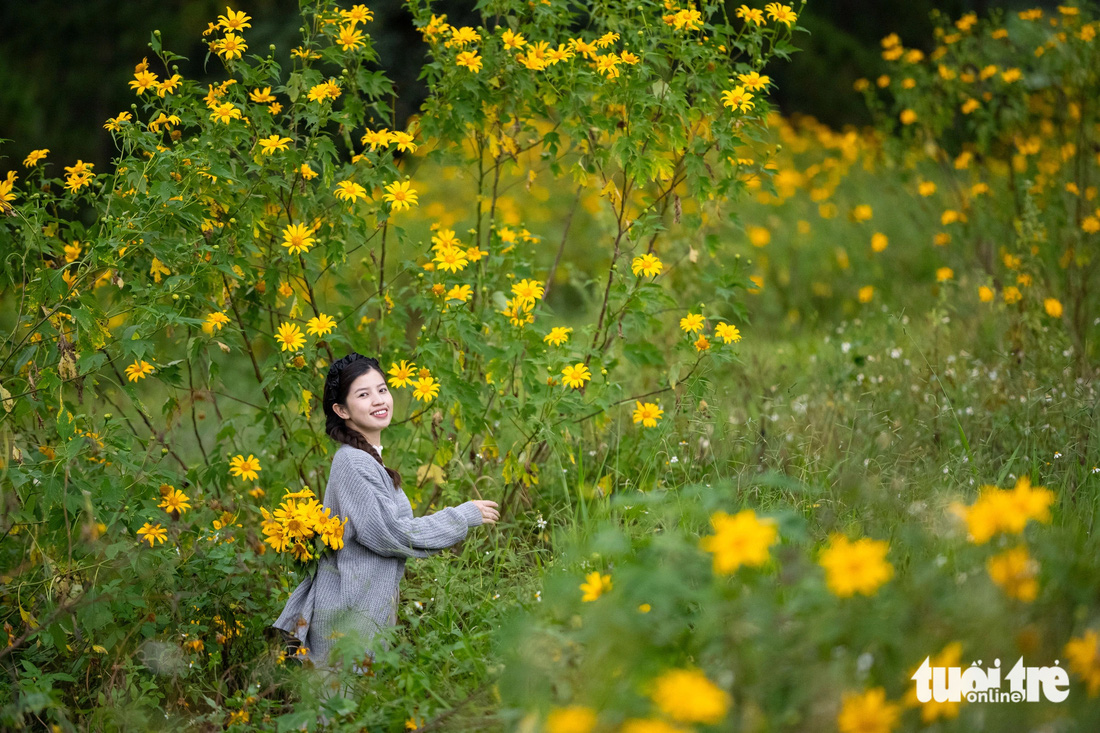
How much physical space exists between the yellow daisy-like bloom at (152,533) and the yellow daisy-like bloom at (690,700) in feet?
5.52

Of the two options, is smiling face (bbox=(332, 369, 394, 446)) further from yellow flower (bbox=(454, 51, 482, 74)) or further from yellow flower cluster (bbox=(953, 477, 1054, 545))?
yellow flower cluster (bbox=(953, 477, 1054, 545))

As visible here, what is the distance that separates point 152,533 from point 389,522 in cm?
65

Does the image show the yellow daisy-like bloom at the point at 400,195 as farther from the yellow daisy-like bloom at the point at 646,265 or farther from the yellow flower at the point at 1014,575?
the yellow flower at the point at 1014,575

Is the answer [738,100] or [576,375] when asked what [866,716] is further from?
[738,100]

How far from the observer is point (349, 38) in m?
2.80

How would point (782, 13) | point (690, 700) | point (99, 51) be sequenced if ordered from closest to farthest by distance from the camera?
point (690, 700) → point (782, 13) → point (99, 51)

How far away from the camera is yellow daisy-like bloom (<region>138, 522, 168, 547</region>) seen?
2449 mm

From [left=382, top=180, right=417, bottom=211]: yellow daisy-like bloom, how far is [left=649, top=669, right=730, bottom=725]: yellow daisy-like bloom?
1.79 meters

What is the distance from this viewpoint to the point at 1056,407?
10.2ft

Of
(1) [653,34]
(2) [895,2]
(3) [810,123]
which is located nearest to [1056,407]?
(1) [653,34]

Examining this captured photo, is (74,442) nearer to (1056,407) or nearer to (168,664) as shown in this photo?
(168,664)

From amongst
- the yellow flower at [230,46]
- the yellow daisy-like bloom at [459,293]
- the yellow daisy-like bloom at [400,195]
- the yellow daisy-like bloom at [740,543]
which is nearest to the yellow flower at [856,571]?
the yellow daisy-like bloom at [740,543]

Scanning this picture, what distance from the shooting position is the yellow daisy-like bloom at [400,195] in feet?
8.86

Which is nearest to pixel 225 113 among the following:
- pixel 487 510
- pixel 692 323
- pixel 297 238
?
pixel 297 238
